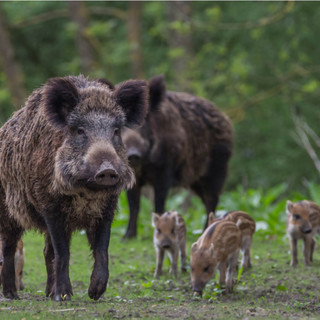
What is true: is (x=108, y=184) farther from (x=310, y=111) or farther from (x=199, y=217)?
(x=310, y=111)

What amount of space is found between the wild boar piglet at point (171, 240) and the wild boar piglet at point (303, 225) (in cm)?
159

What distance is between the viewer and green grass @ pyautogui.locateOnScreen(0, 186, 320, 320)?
6.59 meters

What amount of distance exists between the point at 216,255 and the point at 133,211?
4791 millimetres

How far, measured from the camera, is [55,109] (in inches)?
283

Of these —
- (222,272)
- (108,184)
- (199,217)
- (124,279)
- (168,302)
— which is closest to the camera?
(108,184)

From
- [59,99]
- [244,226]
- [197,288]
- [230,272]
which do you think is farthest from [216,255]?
[59,99]

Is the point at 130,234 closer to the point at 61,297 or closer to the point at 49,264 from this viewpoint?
the point at 49,264

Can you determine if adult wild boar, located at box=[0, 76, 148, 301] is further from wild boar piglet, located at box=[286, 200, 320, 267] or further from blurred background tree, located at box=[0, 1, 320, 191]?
blurred background tree, located at box=[0, 1, 320, 191]

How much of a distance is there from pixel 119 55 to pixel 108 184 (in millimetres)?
16030

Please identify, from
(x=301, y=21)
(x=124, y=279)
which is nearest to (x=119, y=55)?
(x=301, y=21)

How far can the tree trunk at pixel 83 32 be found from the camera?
21.1 metres

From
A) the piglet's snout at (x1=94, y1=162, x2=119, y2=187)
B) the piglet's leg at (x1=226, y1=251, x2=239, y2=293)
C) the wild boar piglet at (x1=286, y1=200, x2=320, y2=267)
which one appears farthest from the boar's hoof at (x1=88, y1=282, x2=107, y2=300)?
the wild boar piglet at (x1=286, y1=200, x2=320, y2=267)

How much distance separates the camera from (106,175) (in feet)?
21.7

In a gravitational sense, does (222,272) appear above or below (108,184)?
below
